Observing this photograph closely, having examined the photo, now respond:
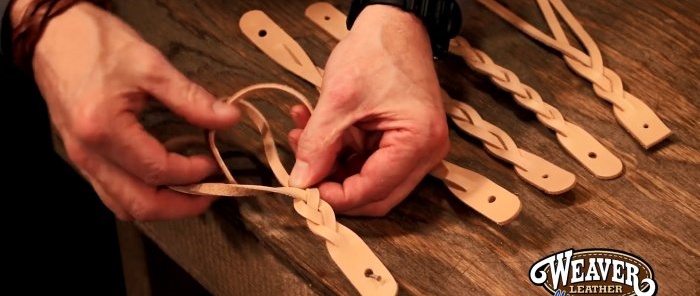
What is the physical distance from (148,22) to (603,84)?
0.43m

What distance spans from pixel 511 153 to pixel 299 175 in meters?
0.18


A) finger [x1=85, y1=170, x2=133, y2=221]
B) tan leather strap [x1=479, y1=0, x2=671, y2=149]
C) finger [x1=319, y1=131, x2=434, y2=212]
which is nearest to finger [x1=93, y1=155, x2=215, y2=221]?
finger [x1=85, y1=170, x2=133, y2=221]

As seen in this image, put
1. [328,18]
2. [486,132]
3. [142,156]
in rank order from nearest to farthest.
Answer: [142,156], [486,132], [328,18]

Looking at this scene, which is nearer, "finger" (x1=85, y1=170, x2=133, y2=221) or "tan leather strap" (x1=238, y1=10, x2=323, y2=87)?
"finger" (x1=85, y1=170, x2=133, y2=221)

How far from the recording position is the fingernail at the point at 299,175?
1.96 feet

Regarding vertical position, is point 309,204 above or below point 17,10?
below

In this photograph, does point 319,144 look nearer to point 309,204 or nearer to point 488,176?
point 309,204

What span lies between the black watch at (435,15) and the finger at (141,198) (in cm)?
22

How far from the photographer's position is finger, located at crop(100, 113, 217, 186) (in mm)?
559

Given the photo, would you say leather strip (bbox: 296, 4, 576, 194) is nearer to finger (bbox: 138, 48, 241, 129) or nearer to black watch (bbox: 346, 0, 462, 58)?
black watch (bbox: 346, 0, 462, 58)

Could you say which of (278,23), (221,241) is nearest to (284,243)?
(221,241)

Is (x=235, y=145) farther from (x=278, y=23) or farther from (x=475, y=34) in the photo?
(x=475, y=34)

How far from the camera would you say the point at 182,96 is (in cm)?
58

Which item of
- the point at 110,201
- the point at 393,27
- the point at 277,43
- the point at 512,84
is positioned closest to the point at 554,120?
the point at 512,84
